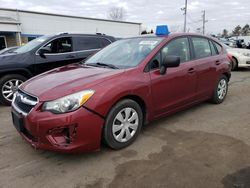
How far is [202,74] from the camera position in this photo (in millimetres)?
4707

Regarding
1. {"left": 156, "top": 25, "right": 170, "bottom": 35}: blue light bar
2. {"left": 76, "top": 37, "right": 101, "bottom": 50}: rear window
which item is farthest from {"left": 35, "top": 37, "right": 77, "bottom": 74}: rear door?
{"left": 156, "top": 25, "right": 170, "bottom": 35}: blue light bar

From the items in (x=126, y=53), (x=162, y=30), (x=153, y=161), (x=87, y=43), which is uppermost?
(x=162, y=30)

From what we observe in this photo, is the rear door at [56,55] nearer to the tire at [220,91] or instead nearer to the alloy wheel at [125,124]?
the alloy wheel at [125,124]

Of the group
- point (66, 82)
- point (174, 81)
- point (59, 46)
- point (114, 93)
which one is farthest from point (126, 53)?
point (59, 46)

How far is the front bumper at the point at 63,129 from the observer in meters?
2.84

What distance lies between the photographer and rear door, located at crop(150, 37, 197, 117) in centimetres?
381

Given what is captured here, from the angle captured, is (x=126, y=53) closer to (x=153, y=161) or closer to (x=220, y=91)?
(x=153, y=161)

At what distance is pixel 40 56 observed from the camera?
607cm

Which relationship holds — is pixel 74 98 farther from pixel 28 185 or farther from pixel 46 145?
pixel 28 185

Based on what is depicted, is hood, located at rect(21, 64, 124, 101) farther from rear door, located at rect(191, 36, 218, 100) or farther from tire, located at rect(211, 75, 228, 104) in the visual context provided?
tire, located at rect(211, 75, 228, 104)

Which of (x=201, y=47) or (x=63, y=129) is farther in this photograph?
(x=201, y=47)

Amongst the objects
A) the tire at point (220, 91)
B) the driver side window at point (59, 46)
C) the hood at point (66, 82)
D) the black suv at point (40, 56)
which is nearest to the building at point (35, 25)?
the black suv at point (40, 56)

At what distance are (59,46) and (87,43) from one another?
0.86 m

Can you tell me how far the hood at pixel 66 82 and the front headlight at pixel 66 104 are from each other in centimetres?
6
